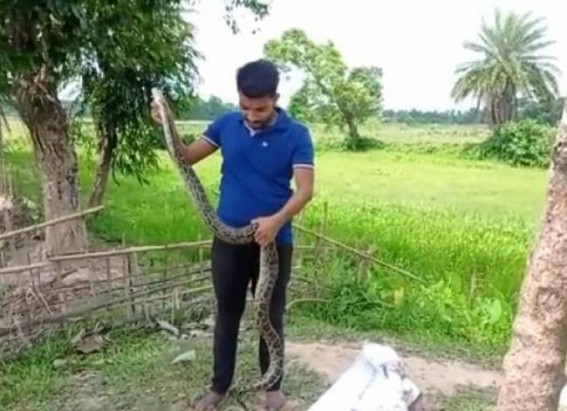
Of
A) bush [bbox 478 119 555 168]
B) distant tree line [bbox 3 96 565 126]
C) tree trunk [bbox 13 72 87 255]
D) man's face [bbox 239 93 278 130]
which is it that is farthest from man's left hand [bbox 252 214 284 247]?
bush [bbox 478 119 555 168]

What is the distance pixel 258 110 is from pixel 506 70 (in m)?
19.2

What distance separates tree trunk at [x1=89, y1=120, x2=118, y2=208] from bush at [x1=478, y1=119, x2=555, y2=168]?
11.9 m

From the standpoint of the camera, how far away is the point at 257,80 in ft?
7.04

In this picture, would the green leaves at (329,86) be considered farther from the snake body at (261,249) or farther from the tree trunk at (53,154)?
the snake body at (261,249)

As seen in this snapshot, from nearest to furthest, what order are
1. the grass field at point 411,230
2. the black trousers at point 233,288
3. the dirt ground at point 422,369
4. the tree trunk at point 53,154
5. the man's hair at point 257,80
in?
the man's hair at point 257,80 < the black trousers at point 233,288 < the dirt ground at point 422,369 < the grass field at point 411,230 < the tree trunk at point 53,154

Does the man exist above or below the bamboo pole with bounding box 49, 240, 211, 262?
above

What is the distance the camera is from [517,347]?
4.98 ft

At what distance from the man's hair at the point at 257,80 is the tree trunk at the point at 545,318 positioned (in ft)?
2.89

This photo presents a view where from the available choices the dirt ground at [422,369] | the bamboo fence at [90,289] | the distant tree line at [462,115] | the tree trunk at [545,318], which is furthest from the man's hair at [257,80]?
the distant tree line at [462,115]

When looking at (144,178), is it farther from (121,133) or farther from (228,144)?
(228,144)

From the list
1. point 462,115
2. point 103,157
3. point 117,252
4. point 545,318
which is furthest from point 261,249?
point 462,115

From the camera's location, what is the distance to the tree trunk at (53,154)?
209 inches

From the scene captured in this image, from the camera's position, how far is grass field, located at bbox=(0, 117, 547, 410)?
4.55 meters

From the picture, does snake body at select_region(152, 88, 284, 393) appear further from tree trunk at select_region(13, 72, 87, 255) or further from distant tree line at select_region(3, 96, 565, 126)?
distant tree line at select_region(3, 96, 565, 126)
